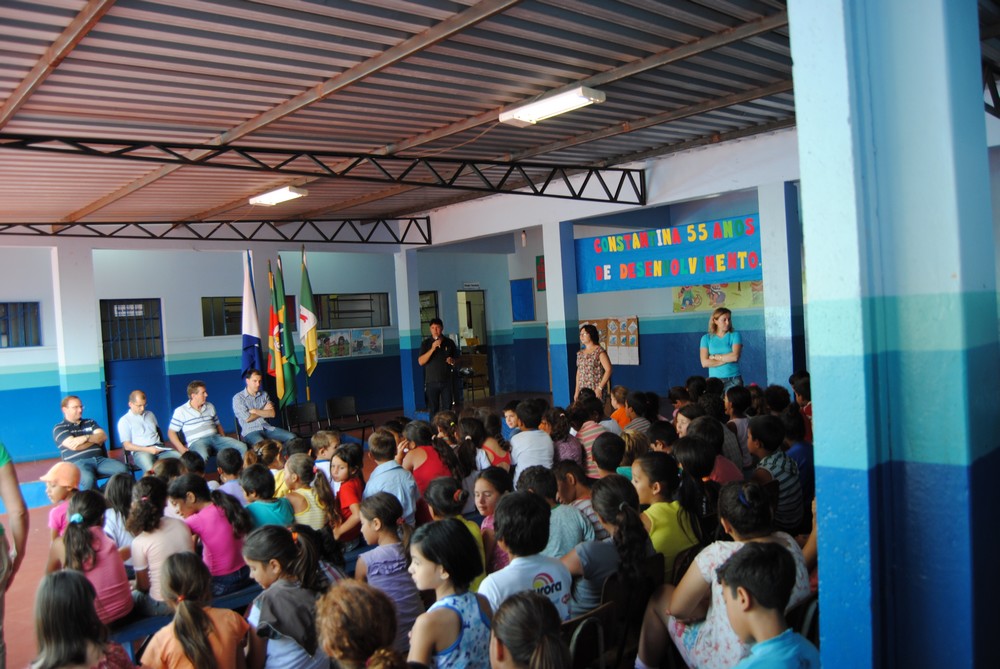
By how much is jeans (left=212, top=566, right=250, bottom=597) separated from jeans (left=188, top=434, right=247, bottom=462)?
3.91 metres

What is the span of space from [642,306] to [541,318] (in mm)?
2428

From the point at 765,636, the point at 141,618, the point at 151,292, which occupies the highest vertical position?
the point at 151,292

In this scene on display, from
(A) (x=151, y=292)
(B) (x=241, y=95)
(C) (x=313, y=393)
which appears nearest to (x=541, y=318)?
(C) (x=313, y=393)

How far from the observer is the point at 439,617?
7.33 ft

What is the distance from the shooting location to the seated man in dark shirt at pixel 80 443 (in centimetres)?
715

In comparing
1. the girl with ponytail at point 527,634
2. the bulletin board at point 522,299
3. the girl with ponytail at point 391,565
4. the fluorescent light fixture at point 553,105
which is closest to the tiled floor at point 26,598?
the girl with ponytail at point 391,565

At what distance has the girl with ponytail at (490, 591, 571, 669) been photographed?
72.9 inches

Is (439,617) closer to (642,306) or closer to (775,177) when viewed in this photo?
(775,177)

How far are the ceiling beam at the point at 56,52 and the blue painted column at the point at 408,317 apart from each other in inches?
285

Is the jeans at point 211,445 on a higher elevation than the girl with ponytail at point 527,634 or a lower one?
lower

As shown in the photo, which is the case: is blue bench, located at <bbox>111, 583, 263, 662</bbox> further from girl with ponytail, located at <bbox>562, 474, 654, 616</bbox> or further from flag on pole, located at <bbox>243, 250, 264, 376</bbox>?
flag on pole, located at <bbox>243, 250, 264, 376</bbox>

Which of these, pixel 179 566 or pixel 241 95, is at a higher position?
pixel 241 95

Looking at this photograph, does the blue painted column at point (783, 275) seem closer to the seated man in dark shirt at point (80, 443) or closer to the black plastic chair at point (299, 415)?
the black plastic chair at point (299, 415)

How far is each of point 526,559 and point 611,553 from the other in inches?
17.8
